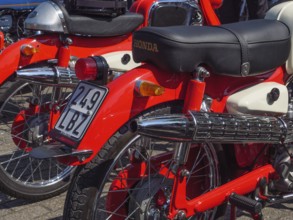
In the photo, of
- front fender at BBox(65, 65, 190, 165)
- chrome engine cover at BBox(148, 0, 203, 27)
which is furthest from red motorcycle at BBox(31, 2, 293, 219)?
chrome engine cover at BBox(148, 0, 203, 27)

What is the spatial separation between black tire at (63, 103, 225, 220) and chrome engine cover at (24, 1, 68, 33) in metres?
1.63

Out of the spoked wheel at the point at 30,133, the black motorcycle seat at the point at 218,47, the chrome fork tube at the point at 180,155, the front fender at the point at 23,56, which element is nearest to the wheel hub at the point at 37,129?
the spoked wheel at the point at 30,133

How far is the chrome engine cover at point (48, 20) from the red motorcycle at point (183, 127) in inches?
53.7

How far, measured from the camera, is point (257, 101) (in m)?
2.66

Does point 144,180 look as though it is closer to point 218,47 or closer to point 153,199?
point 153,199

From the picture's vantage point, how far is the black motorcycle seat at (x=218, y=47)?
7.80ft

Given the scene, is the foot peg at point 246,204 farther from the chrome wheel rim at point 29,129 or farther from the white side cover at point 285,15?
the chrome wheel rim at point 29,129

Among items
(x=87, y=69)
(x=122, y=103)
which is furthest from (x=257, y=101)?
(x=87, y=69)

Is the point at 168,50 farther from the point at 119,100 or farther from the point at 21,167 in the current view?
the point at 21,167

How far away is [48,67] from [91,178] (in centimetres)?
145

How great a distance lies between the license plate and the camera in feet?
7.64

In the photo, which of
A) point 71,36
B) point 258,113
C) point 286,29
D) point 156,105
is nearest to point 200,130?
point 156,105

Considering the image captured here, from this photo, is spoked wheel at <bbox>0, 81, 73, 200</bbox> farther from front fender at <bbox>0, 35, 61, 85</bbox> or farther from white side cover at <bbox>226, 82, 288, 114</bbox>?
white side cover at <bbox>226, 82, 288, 114</bbox>

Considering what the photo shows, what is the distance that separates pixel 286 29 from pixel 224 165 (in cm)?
77
